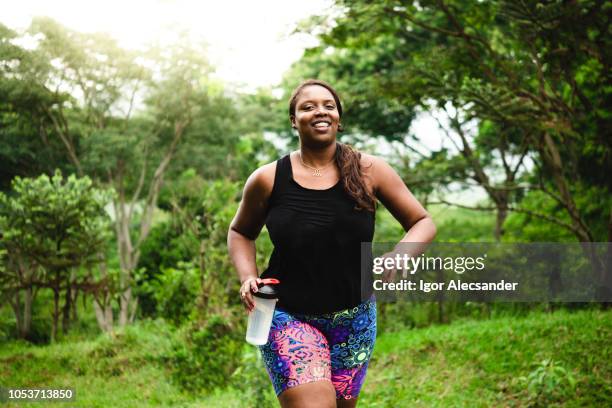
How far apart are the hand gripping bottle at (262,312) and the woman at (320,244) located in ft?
0.11

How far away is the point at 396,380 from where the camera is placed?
21.3 feet

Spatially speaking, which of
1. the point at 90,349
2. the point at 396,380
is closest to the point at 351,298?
the point at 396,380

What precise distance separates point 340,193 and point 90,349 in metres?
7.87

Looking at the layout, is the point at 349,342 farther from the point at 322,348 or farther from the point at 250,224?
the point at 250,224

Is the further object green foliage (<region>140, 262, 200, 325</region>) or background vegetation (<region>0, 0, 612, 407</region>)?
green foliage (<region>140, 262, 200, 325</region>)

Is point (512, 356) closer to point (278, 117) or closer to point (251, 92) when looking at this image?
point (251, 92)

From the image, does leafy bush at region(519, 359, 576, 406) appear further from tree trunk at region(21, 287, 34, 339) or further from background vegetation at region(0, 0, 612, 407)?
tree trunk at region(21, 287, 34, 339)

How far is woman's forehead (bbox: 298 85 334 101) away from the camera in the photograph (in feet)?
8.88

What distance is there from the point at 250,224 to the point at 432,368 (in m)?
4.30

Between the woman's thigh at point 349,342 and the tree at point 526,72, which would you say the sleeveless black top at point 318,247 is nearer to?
the woman's thigh at point 349,342

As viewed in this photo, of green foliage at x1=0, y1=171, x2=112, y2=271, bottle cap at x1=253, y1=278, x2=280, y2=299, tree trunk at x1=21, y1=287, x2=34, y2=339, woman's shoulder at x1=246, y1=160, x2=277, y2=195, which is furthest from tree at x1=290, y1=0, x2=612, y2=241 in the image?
tree trunk at x1=21, y1=287, x2=34, y2=339

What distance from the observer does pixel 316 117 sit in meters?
2.69

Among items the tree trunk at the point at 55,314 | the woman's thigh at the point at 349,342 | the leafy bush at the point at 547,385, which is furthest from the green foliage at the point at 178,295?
the woman's thigh at the point at 349,342

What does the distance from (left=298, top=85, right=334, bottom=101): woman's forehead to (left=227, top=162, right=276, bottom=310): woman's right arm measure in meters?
0.29
